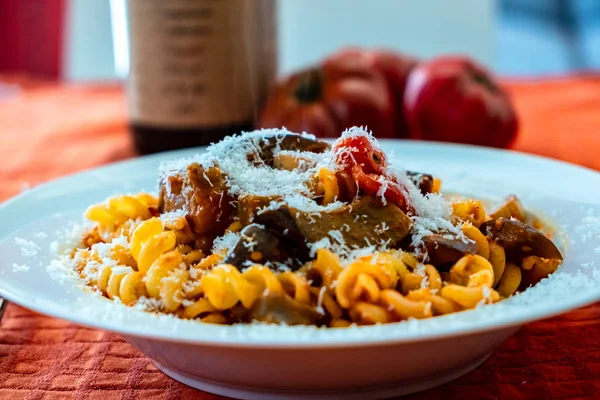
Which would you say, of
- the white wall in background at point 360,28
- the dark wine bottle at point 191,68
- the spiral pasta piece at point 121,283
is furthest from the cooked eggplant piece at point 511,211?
the white wall in background at point 360,28

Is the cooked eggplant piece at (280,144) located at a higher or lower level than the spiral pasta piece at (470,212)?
higher

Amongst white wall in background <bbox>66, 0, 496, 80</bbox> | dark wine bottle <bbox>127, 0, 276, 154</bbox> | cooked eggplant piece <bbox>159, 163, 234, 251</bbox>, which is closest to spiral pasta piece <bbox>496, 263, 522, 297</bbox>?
cooked eggplant piece <bbox>159, 163, 234, 251</bbox>

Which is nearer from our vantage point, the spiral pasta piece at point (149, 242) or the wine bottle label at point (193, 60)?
the spiral pasta piece at point (149, 242)

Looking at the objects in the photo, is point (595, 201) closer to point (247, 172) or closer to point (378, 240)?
point (378, 240)

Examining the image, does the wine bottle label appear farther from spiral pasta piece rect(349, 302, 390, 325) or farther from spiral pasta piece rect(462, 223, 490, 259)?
spiral pasta piece rect(349, 302, 390, 325)

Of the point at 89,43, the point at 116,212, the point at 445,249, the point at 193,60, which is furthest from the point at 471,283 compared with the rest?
the point at 89,43

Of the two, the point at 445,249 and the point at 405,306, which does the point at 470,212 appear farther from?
the point at 405,306

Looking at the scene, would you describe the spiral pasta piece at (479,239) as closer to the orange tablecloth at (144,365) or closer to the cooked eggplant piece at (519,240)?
the cooked eggplant piece at (519,240)
